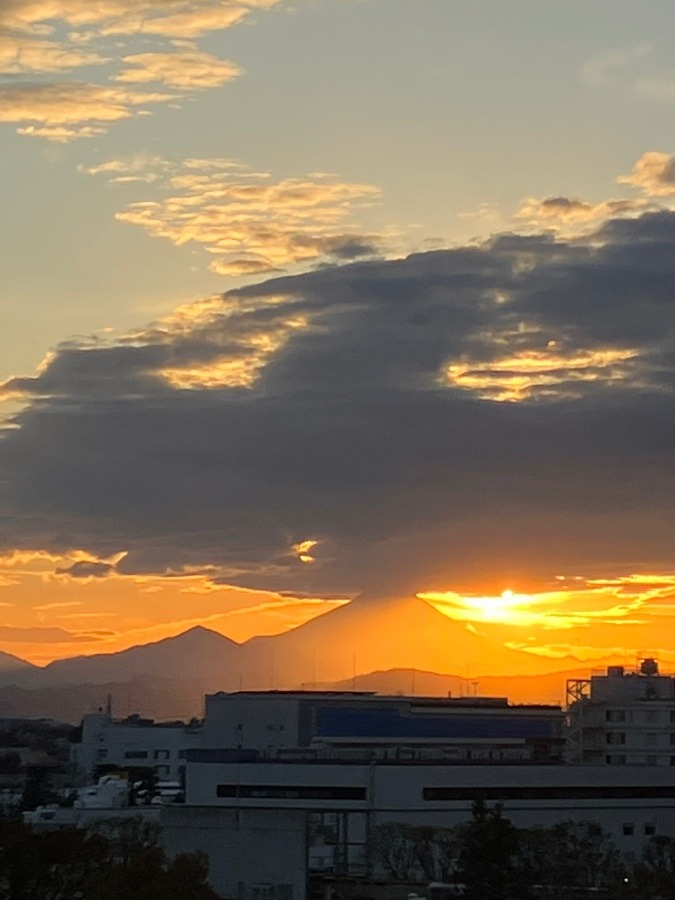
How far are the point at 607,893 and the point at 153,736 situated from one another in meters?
116

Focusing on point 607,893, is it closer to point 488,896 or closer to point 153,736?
point 488,896

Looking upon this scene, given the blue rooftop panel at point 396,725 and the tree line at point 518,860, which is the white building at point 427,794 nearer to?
the tree line at point 518,860

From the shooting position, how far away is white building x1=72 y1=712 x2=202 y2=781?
595ft

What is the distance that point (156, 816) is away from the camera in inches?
4090

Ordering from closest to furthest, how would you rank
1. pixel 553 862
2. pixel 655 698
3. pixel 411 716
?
pixel 553 862 → pixel 655 698 → pixel 411 716

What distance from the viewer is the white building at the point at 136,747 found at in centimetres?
18150

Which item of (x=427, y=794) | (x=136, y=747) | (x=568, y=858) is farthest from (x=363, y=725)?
(x=568, y=858)

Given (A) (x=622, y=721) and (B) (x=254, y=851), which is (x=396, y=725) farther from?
(B) (x=254, y=851)

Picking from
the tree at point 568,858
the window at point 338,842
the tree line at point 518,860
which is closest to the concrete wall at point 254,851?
the tree line at point 518,860

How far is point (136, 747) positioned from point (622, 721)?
2729 inches

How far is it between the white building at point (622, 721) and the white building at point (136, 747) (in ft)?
181

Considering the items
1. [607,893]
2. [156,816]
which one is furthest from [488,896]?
[156,816]

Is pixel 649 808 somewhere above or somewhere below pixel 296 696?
below

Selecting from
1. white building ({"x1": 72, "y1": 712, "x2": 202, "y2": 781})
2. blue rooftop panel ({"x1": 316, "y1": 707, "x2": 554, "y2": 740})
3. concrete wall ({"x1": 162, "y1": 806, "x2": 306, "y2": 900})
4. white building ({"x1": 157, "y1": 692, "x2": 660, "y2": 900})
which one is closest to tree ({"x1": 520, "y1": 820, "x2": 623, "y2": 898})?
white building ({"x1": 157, "y1": 692, "x2": 660, "y2": 900})
